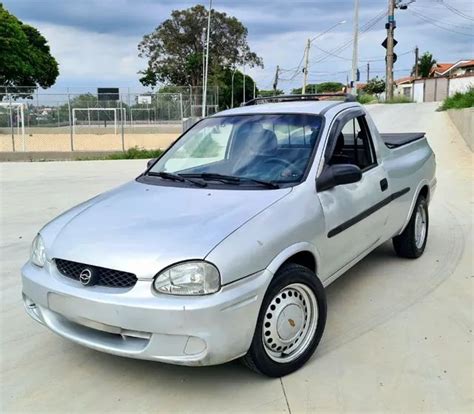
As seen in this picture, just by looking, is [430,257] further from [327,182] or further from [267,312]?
[267,312]

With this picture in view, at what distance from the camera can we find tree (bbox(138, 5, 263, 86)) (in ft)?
217

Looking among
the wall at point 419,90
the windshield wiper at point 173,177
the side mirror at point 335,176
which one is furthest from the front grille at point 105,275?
the wall at point 419,90

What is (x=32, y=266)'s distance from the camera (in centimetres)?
319

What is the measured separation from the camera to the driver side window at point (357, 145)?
419cm

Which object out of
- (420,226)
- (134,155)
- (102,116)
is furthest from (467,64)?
(420,226)

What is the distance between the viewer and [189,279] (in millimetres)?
2607

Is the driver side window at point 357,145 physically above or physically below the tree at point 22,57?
below

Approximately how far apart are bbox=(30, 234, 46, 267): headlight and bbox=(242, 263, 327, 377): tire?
138 centimetres

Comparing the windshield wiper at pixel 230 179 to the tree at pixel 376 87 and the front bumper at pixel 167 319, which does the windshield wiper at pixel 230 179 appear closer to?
the front bumper at pixel 167 319

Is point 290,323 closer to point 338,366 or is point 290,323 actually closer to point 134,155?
point 338,366

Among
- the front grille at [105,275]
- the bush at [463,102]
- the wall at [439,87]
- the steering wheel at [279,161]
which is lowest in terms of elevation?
the front grille at [105,275]

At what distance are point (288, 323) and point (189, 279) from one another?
79cm

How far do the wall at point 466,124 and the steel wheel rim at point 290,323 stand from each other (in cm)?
1162

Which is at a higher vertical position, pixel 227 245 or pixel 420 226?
pixel 227 245
